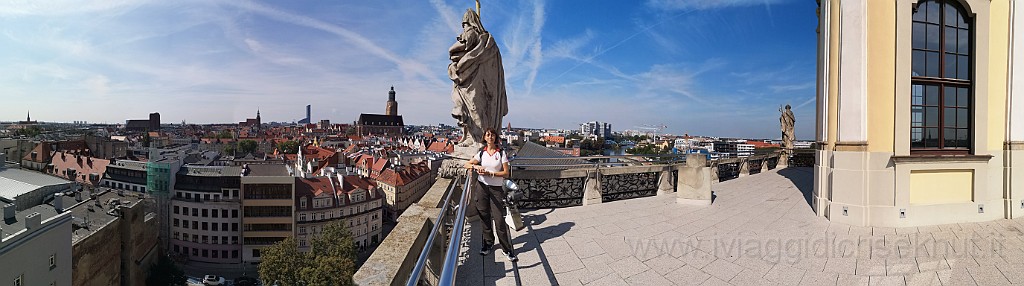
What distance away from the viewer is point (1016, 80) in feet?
21.2

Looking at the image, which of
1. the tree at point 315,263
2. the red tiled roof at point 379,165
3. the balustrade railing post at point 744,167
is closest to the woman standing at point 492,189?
the balustrade railing post at point 744,167

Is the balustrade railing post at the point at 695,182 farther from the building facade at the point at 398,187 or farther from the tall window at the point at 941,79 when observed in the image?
the building facade at the point at 398,187

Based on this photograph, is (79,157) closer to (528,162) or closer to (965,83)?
(528,162)

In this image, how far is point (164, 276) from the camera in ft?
127

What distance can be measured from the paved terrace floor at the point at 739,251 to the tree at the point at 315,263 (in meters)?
24.6

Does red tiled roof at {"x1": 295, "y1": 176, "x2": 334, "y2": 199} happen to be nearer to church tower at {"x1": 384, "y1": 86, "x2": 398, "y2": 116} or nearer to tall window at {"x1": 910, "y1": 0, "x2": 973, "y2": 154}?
tall window at {"x1": 910, "y1": 0, "x2": 973, "y2": 154}

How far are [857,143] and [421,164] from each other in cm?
6226

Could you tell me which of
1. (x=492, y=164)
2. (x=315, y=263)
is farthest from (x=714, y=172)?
(x=315, y=263)

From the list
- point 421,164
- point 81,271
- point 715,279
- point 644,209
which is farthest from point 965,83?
point 421,164

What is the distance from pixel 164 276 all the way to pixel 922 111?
169ft

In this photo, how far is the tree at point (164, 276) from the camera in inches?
1500

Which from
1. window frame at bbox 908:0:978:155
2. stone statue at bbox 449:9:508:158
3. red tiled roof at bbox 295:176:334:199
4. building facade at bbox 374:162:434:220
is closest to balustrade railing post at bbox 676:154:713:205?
window frame at bbox 908:0:978:155

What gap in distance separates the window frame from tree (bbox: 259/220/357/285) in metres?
27.3

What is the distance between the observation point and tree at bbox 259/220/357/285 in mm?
29094
